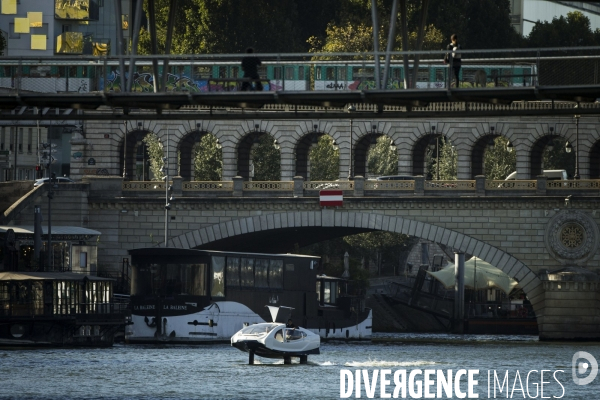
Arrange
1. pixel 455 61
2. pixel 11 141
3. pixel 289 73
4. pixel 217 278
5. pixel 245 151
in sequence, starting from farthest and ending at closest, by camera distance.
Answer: pixel 11 141 < pixel 245 151 < pixel 217 278 < pixel 289 73 < pixel 455 61

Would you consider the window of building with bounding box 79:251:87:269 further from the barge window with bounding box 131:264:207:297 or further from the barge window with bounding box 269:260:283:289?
the barge window with bounding box 269:260:283:289

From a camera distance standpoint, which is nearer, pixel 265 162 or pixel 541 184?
pixel 541 184

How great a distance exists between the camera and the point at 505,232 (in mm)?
99875

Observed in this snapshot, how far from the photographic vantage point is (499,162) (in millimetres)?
136500

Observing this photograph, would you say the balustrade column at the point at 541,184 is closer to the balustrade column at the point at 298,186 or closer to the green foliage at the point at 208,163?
the balustrade column at the point at 298,186

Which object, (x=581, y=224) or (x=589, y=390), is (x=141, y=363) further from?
(x=581, y=224)

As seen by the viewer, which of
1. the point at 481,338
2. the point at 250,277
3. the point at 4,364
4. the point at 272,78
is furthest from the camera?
the point at 481,338

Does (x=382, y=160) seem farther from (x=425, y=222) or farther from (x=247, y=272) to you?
(x=247, y=272)

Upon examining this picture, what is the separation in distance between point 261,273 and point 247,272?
1.43 metres

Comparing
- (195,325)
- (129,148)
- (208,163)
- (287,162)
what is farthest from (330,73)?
(208,163)

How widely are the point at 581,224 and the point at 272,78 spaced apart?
3983 centimetres

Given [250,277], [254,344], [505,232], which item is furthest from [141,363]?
[505,232]

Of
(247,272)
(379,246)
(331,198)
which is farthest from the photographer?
(379,246)

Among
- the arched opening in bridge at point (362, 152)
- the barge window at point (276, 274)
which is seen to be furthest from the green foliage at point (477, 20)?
the barge window at point (276, 274)
